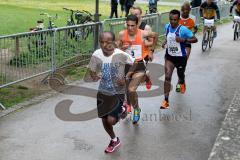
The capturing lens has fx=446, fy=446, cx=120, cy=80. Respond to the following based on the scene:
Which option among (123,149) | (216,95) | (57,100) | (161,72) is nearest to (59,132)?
(123,149)

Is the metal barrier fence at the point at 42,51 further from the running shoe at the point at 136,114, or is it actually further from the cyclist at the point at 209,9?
the cyclist at the point at 209,9

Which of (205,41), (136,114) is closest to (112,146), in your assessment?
(136,114)

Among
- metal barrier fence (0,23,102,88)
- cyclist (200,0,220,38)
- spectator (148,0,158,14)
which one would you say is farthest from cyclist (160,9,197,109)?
spectator (148,0,158,14)

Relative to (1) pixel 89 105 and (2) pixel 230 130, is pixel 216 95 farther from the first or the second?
(2) pixel 230 130

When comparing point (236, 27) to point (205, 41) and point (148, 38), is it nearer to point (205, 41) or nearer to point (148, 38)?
point (205, 41)

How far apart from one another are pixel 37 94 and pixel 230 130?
188 inches

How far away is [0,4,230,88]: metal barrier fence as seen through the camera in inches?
332

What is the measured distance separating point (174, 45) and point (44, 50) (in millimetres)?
2909

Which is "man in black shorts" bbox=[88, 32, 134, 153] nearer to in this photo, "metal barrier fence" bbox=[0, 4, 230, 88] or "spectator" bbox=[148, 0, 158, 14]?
"metal barrier fence" bbox=[0, 4, 230, 88]

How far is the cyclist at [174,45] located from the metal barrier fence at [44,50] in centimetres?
265

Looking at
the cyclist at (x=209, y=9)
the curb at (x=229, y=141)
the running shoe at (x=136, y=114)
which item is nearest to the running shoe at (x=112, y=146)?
→ the running shoe at (x=136, y=114)

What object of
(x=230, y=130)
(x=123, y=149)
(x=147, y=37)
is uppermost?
(x=147, y=37)

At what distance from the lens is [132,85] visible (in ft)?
23.5

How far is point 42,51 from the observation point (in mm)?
9477
